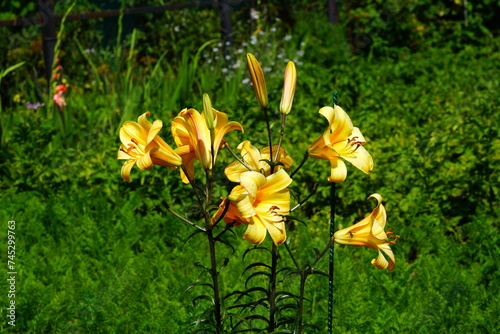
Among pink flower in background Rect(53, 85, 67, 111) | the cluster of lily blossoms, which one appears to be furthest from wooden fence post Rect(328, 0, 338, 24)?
the cluster of lily blossoms

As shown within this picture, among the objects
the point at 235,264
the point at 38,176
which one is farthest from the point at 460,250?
the point at 38,176

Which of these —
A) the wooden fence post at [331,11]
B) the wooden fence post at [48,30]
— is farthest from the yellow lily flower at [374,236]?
the wooden fence post at [331,11]

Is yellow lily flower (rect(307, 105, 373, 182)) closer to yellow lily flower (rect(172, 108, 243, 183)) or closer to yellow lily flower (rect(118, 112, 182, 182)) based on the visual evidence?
yellow lily flower (rect(172, 108, 243, 183))

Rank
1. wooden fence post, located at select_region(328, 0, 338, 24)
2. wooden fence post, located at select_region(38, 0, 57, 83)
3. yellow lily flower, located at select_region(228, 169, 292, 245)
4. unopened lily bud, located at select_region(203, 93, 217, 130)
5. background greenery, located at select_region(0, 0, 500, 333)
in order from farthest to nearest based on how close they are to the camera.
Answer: wooden fence post, located at select_region(328, 0, 338, 24) < wooden fence post, located at select_region(38, 0, 57, 83) < background greenery, located at select_region(0, 0, 500, 333) < unopened lily bud, located at select_region(203, 93, 217, 130) < yellow lily flower, located at select_region(228, 169, 292, 245)

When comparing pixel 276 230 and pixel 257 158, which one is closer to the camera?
pixel 276 230

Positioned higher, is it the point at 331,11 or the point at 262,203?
the point at 262,203

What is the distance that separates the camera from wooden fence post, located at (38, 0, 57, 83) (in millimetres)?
5891

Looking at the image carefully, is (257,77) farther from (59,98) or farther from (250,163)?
(59,98)

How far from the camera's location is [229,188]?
4.32m

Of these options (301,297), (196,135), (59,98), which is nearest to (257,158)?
(196,135)

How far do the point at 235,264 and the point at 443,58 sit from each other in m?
5.05

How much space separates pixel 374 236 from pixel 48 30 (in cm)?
498

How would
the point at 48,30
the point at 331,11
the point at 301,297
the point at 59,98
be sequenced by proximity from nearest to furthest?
the point at 301,297, the point at 59,98, the point at 48,30, the point at 331,11

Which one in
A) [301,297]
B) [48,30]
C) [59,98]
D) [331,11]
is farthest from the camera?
[331,11]
